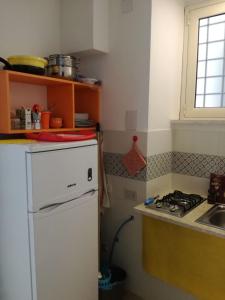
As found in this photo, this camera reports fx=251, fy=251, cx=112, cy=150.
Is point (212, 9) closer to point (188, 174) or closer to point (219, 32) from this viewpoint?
point (219, 32)

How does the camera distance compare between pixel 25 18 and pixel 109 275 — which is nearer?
pixel 25 18

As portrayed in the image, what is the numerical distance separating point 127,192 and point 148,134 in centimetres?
50

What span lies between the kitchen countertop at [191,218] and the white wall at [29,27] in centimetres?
142

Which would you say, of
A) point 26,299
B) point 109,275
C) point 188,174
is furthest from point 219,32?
point 26,299

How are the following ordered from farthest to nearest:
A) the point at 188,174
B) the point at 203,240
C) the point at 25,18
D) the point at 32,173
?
the point at 188,174 < the point at 25,18 < the point at 203,240 < the point at 32,173

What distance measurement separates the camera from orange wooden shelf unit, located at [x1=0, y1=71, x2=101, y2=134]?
58.9 inches

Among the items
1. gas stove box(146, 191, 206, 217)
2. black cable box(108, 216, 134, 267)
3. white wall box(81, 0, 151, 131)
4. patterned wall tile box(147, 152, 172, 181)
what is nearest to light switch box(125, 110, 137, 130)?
white wall box(81, 0, 151, 131)

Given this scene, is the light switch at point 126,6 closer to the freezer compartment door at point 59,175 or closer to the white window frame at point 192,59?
the white window frame at point 192,59

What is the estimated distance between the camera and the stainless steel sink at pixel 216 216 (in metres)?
1.61

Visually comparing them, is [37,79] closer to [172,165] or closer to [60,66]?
[60,66]

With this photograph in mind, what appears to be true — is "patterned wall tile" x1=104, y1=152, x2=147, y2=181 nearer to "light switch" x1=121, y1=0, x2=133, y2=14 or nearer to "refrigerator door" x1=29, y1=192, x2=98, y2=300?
"refrigerator door" x1=29, y1=192, x2=98, y2=300

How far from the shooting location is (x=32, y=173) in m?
1.22

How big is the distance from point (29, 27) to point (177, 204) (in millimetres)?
1667

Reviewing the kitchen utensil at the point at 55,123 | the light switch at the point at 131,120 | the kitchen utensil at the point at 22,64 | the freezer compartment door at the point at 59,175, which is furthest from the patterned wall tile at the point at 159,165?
the kitchen utensil at the point at 22,64
